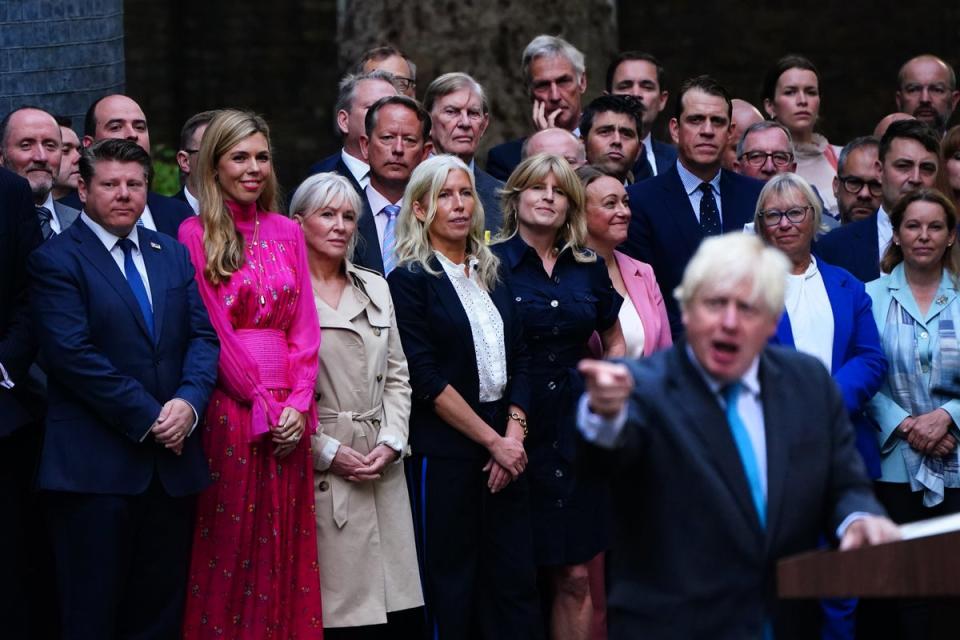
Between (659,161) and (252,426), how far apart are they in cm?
322

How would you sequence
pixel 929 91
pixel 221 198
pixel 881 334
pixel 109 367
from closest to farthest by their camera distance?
pixel 109 367 < pixel 221 198 < pixel 881 334 < pixel 929 91

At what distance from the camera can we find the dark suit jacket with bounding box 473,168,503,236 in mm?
7176

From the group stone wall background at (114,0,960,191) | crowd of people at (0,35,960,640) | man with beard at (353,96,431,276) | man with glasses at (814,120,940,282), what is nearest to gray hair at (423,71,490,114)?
crowd of people at (0,35,960,640)

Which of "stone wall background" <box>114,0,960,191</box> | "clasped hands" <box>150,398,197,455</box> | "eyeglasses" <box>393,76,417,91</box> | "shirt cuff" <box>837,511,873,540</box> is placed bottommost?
"shirt cuff" <box>837,511,873,540</box>

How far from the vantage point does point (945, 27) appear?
13781mm

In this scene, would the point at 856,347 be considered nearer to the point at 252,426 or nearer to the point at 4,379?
the point at 252,426

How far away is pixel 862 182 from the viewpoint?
797 centimetres

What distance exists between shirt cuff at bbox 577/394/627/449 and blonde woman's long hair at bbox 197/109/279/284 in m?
2.45

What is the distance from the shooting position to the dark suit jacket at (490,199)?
23.5ft

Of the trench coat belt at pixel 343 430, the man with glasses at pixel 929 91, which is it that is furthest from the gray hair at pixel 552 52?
the trench coat belt at pixel 343 430

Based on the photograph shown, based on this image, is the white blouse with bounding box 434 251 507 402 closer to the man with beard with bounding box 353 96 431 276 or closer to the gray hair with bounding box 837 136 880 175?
the man with beard with bounding box 353 96 431 276

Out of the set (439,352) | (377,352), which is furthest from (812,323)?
(377,352)

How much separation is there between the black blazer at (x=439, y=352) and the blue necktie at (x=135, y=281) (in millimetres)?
976

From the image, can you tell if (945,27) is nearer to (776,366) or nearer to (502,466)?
(502,466)
